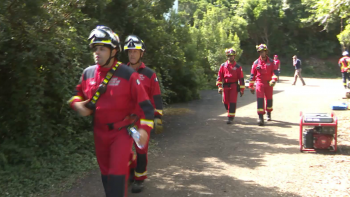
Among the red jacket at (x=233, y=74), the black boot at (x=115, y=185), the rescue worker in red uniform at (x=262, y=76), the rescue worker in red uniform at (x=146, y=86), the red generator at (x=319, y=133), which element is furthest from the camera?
the red jacket at (x=233, y=74)

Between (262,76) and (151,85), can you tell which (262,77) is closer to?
(262,76)

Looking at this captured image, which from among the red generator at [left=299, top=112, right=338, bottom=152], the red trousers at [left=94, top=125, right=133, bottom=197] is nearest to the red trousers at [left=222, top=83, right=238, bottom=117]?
the red generator at [left=299, top=112, right=338, bottom=152]

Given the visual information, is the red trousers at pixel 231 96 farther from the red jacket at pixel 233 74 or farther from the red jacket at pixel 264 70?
the red jacket at pixel 264 70

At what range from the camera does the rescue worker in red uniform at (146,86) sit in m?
5.88

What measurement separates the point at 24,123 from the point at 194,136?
4.50 meters

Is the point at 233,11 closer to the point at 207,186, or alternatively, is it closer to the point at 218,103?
the point at 218,103

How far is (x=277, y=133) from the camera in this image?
10.4m


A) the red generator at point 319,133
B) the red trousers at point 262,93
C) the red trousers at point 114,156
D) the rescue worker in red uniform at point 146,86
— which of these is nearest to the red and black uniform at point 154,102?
the rescue worker in red uniform at point 146,86

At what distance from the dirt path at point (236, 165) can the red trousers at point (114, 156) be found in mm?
1505

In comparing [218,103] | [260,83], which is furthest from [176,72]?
[260,83]

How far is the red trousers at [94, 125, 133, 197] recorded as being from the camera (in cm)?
434

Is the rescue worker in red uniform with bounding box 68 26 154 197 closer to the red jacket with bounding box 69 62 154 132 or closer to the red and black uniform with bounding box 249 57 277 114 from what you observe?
the red jacket with bounding box 69 62 154 132

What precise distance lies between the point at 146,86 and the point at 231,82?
5.90m

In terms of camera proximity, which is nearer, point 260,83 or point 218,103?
point 260,83
